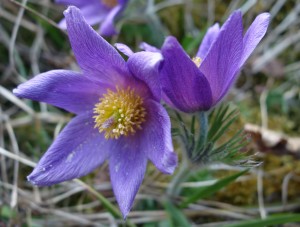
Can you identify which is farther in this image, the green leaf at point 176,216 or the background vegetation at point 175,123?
the background vegetation at point 175,123

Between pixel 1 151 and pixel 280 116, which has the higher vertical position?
pixel 1 151

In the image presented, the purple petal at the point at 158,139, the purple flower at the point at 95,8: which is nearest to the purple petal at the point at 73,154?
the purple petal at the point at 158,139

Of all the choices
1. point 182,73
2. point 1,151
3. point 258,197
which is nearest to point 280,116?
point 258,197

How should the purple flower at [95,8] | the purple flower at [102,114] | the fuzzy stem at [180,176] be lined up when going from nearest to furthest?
the purple flower at [102,114], the fuzzy stem at [180,176], the purple flower at [95,8]

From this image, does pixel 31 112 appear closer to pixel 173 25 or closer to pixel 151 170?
pixel 151 170

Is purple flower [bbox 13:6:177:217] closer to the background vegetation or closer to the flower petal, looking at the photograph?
the background vegetation

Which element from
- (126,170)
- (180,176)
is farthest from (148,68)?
(180,176)

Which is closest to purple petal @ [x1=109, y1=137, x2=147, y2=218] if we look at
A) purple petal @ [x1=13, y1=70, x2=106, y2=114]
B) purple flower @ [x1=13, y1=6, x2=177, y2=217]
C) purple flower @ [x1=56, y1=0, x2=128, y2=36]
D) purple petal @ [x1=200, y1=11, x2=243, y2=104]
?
purple flower @ [x1=13, y1=6, x2=177, y2=217]

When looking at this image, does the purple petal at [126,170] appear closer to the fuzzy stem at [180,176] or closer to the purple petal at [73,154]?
the purple petal at [73,154]
